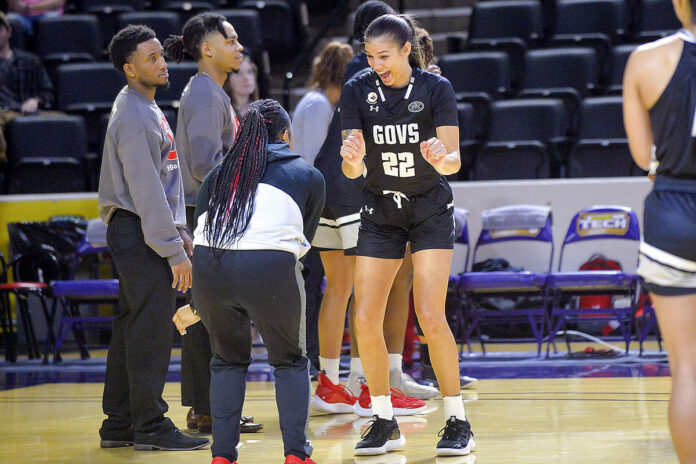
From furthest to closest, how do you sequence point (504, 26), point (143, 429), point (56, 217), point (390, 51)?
point (504, 26) < point (56, 217) < point (143, 429) < point (390, 51)

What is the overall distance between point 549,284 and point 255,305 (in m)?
3.75

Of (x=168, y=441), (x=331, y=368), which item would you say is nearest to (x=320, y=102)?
(x=331, y=368)

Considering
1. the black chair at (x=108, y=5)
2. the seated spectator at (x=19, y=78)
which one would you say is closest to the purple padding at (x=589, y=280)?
the seated spectator at (x=19, y=78)

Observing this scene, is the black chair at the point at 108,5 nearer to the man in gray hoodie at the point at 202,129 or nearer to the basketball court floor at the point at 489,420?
the basketball court floor at the point at 489,420

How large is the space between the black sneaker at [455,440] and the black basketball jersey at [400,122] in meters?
0.89

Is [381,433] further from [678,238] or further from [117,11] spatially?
[117,11]

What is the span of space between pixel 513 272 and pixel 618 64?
8.68ft

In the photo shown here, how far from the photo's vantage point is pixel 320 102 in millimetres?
5188

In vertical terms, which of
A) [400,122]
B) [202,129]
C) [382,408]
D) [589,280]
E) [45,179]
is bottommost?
[589,280]

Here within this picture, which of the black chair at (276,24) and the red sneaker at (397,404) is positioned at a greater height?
the black chair at (276,24)

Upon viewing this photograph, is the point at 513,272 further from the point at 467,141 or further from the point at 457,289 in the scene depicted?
the point at 467,141

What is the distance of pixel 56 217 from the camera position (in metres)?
7.85

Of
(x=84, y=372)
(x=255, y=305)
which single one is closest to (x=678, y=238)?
(x=255, y=305)

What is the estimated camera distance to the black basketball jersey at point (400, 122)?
12.5 ft
